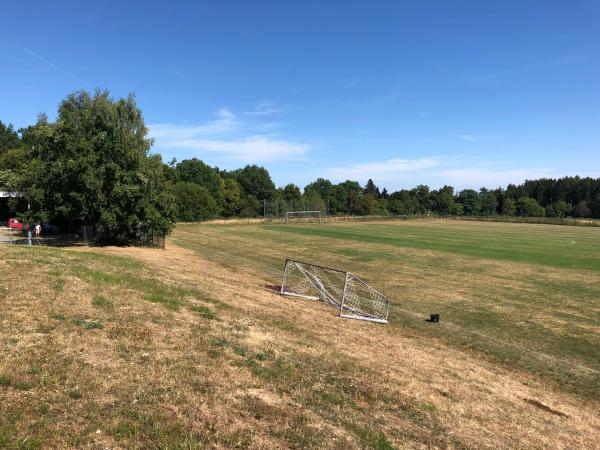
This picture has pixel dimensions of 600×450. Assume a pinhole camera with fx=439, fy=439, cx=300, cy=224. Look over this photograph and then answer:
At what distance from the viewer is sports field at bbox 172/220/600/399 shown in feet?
45.1

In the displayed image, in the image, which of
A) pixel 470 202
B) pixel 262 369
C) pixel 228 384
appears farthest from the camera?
pixel 470 202

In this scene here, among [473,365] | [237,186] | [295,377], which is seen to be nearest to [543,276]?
[473,365]

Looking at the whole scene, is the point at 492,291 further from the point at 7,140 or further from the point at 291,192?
the point at 291,192

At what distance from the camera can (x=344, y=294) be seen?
16922 mm

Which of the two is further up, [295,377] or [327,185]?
[327,185]

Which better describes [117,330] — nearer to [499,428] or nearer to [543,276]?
[499,428]

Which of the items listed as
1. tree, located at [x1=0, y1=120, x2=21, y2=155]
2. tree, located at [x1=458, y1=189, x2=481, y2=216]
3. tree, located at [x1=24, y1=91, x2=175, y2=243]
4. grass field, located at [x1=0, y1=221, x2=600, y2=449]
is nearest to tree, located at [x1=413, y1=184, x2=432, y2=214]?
tree, located at [x1=458, y1=189, x2=481, y2=216]

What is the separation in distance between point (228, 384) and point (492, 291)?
18880 mm

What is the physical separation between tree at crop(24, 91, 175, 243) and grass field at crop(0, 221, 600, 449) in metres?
15.0

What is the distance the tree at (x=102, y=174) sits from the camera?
30859 millimetres

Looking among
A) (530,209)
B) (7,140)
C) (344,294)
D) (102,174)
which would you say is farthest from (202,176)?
(530,209)

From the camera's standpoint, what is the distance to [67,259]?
656 inches

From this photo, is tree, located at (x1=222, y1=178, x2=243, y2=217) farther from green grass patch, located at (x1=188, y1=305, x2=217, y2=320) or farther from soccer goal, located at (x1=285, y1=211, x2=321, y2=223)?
green grass patch, located at (x1=188, y1=305, x2=217, y2=320)

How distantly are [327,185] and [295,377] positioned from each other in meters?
172
